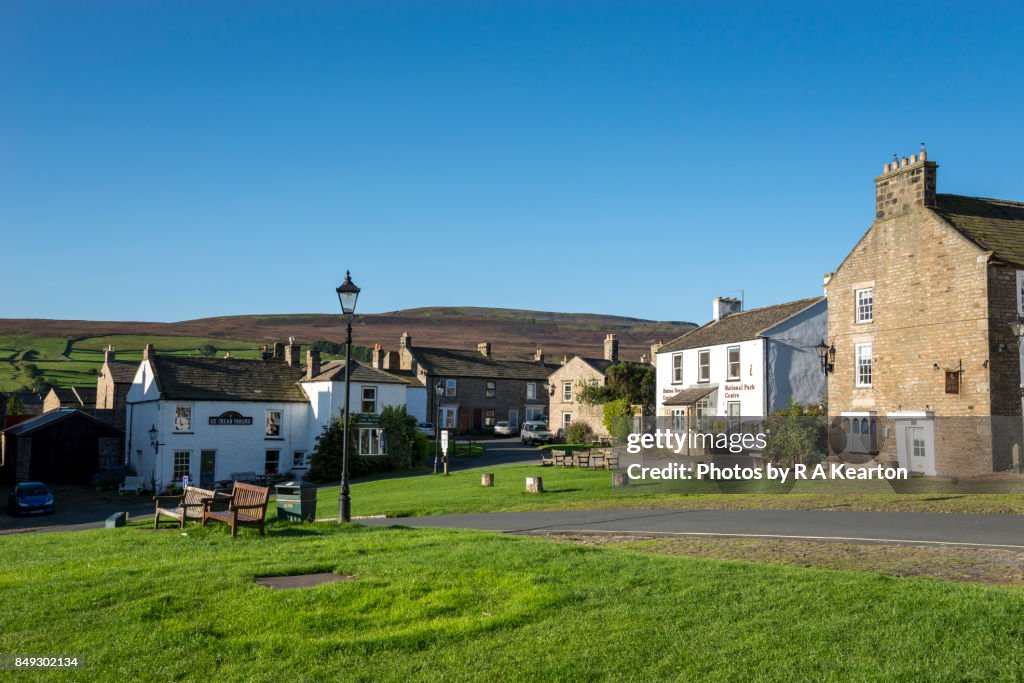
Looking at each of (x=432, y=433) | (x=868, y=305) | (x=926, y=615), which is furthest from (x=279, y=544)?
(x=432, y=433)

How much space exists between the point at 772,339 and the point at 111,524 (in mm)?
33570

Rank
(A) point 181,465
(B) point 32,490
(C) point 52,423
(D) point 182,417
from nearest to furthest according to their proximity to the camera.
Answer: (B) point 32,490
(A) point 181,465
(D) point 182,417
(C) point 52,423

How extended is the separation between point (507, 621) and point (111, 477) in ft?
154

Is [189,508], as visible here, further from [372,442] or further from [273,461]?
[273,461]

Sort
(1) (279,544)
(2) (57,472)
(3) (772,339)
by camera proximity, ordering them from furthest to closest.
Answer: (2) (57,472) → (3) (772,339) → (1) (279,544)

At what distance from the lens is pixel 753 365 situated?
44.2m

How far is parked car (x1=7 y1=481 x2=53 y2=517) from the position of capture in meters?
36.7

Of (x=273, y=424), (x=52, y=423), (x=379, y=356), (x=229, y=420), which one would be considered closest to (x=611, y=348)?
(x=379, y=356)

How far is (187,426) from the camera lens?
157 feet

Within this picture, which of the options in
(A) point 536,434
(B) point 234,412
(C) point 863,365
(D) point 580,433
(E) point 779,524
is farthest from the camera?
(A) point 536,434

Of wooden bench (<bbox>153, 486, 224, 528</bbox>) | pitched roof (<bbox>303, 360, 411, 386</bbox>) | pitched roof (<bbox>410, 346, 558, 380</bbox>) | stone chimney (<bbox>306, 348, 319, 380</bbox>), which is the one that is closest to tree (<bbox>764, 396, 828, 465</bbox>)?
wooden bench (<bbox>153, 486, 224, 528</bbox>)

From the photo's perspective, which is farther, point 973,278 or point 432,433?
point 432,433

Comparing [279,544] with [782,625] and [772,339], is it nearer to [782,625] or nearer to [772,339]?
[782,625]

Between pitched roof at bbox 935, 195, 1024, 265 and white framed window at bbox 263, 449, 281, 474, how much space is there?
37552 mm
